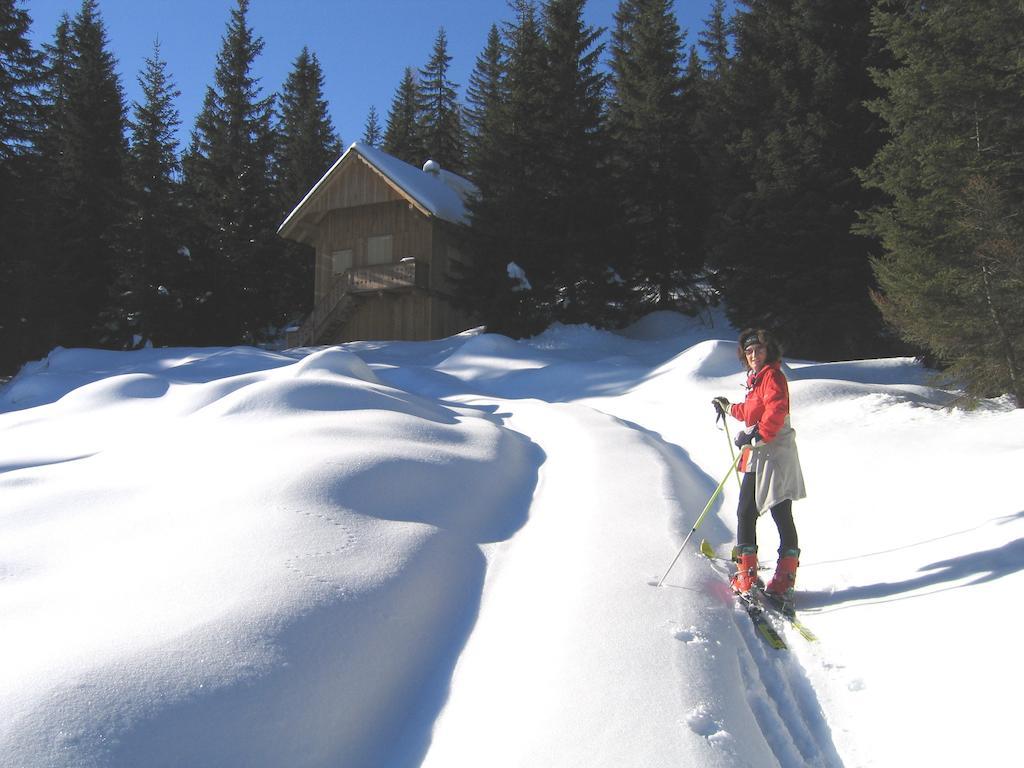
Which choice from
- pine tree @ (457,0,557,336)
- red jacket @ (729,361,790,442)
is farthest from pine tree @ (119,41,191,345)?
red jacket @ (729,361,790,442)

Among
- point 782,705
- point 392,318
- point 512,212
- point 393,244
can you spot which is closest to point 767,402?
point 782,705

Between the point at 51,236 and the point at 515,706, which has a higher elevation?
the point at 51,236

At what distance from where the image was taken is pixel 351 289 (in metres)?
24.7

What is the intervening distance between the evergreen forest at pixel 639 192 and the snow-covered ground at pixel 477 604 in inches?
145

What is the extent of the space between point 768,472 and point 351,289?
22.2 metres

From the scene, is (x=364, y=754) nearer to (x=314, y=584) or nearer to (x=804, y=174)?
(x=314, y=584)

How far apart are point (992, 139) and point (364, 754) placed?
10715mm

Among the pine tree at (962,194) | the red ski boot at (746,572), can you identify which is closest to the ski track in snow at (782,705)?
the red ski boot at (746,572)

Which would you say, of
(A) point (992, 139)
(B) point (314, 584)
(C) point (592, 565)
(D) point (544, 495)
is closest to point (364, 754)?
(B) point (314, 584)

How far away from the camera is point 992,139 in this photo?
9.05 metres

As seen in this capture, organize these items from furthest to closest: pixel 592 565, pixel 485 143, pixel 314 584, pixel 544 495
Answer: pixel 485 143 < pixel 544 495 < pixel 592 565 < pixel 314 584

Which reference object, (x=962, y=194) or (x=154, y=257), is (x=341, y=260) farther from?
(x=962, y=194)

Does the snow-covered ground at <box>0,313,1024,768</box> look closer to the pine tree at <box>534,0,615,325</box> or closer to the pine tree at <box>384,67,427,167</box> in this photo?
the pine tree at <box>534,0,615,325</box>

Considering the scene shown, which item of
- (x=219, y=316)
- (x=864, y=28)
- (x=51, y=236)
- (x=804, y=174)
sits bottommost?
(x=219, y=316)
